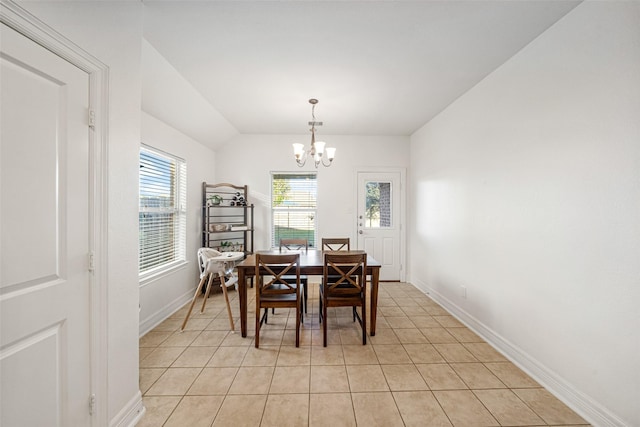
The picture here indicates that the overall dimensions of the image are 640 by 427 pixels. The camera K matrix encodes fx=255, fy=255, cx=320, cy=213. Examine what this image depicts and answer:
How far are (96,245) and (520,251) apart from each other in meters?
2.99

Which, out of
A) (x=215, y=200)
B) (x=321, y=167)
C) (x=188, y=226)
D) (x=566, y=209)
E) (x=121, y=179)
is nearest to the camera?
(x=121, y=179)

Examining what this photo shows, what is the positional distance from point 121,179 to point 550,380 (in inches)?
126

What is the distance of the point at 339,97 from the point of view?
3.04 meters

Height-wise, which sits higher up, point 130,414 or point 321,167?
point 321,167

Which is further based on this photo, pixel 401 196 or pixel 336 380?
pixel 401 196

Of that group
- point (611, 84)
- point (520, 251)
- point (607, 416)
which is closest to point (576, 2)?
point (611, 84)

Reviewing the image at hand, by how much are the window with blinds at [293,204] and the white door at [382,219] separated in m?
0.87

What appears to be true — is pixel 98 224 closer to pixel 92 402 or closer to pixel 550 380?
pixel 92 402

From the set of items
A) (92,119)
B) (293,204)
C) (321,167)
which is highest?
(321,167)

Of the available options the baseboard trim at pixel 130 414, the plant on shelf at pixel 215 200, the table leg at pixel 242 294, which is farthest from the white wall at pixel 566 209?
the plant on shelf at pixel 215 200

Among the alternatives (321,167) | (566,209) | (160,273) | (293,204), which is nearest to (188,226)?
(160,273)

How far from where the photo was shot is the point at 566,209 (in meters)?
1.78

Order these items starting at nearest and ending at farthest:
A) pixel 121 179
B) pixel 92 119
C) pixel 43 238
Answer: pixel 43 238
pixel 92 119
pixel 121 179

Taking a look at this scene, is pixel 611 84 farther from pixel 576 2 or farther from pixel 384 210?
pixel 384 210
